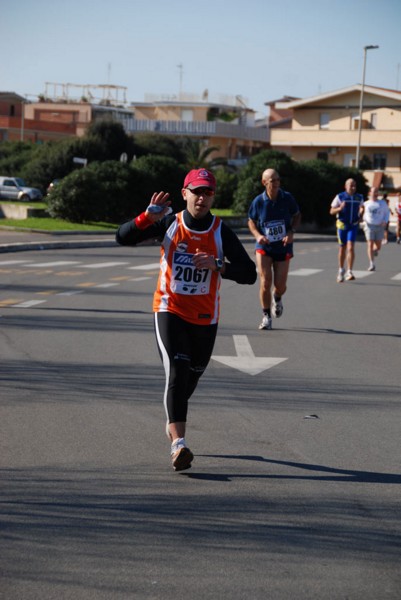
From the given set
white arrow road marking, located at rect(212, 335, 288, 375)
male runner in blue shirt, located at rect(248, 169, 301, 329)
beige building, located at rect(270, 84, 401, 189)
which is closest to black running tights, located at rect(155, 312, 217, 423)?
white arrow road marking, located at rect(212, 335, 288, 375)

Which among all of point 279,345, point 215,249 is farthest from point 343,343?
point 215,249

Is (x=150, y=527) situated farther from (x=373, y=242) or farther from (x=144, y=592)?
(x=373, y=242)

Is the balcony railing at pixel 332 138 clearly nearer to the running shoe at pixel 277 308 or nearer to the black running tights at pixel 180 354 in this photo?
the running shoe at pixel 277 308

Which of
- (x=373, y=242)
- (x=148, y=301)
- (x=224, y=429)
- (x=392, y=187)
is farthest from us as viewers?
(x=392, y=187)

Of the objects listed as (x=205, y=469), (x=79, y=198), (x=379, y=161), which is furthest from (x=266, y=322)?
(x=379, y=161)

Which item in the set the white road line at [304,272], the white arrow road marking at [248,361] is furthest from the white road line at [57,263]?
the white arrow road marking at [248,361]

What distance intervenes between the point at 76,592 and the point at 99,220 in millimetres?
38841

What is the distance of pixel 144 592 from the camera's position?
4559mm

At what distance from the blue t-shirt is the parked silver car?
48731mm

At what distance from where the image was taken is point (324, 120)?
85062 millimetres

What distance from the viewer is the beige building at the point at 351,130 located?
81562mm

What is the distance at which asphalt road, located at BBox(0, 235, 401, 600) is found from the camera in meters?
4.82

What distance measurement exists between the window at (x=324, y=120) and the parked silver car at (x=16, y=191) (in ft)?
96.8

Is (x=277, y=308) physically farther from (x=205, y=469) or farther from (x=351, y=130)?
(x=351, y=130)
